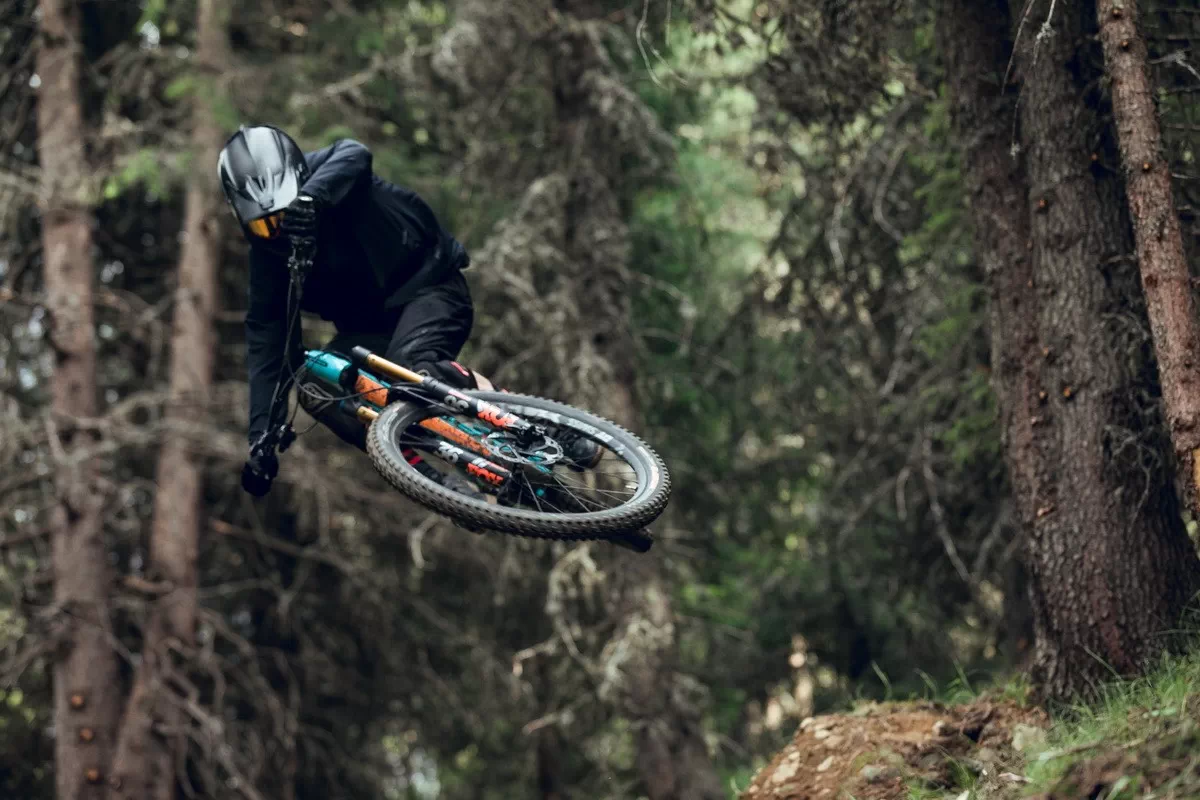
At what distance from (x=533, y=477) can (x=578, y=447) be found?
1.20 ft

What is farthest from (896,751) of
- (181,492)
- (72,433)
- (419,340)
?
(181,492)

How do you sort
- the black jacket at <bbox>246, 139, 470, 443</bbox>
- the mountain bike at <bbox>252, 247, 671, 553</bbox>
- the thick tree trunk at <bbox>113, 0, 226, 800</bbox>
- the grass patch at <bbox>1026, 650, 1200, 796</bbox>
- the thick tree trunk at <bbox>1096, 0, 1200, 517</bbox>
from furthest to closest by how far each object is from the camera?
1. the thick tree trunk at <bbox>113, 0, 226, 800</bbox>
2. the black jacket at <bbox>246, 139, 470, 443</bbox>
3. the mountain bike at <bbox>252, 247, 671, 553</bbox>
4. the thick tree trunk at <bbox>1096, 0, 1200, 517</bbox>
5. the grass patch at <bbox>1026, 650, 1200, 796</bbox>

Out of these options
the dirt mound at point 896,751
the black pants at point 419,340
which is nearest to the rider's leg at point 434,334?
the black pants at point 419,340

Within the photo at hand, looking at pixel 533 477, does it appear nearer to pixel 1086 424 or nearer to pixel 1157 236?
pixel 1086 424

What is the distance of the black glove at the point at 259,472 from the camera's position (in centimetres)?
670

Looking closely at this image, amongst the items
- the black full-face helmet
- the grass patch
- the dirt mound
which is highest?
the black full-face helmet

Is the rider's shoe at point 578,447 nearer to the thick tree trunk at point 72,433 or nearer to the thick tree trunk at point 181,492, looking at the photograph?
the thick tree trunk at point 72,433

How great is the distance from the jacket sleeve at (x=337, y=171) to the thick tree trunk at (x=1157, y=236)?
337 centimetres

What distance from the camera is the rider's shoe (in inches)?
258

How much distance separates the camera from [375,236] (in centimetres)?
676

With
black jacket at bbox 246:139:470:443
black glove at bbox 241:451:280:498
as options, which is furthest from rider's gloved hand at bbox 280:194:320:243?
black glove at bbox 241:451:280:498

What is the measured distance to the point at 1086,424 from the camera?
22.0 feet

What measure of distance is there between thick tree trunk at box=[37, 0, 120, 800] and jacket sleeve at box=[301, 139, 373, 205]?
20.5ft

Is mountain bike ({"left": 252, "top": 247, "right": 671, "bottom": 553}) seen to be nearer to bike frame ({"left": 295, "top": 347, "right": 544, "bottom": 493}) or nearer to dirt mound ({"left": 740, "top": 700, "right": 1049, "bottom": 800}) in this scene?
bike frame ({"left": 295, "top": 347, "right": 544, "bottom": 493})
